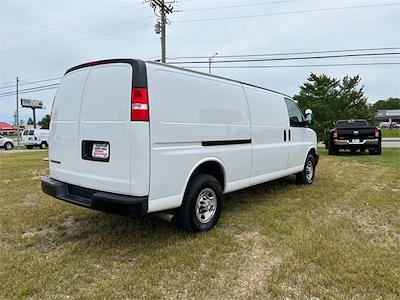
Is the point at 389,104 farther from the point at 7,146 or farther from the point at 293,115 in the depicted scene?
the point at 293,115

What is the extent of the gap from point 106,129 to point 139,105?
0.48m

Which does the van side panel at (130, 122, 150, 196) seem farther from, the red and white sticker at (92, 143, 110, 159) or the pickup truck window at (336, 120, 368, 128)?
the pickup truck window at (336, 120, 368, 128)

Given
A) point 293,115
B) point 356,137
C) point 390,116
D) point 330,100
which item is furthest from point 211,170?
A: point 390,116

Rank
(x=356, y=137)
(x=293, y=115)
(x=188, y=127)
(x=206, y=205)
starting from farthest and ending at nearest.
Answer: (x=356, y=137) → (x=293, y=115) → (x=206, y=205) → (x=188, y=127)

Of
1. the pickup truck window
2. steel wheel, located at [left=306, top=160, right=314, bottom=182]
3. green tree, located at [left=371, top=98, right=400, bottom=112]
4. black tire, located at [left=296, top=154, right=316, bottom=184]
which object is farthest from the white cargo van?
green tree, located at [left=371, top=98, right=400, bottom=112]

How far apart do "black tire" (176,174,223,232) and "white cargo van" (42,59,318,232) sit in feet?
0.04

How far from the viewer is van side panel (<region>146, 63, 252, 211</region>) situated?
3.53m

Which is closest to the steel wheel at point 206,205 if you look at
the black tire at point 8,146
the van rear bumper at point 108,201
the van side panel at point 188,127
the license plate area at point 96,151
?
the van side panel at point 188,127

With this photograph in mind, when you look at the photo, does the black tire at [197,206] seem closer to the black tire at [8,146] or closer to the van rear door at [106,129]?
the van rear door at [106,129]

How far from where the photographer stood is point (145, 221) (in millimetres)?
4746

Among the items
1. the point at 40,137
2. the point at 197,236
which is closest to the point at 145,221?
the point at 197,236

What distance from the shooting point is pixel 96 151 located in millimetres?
3693

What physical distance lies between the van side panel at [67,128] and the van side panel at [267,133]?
252 centimetres

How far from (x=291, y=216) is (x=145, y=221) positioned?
7.01 ft
